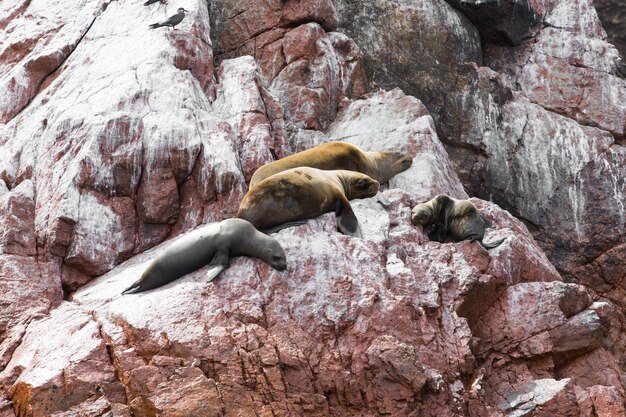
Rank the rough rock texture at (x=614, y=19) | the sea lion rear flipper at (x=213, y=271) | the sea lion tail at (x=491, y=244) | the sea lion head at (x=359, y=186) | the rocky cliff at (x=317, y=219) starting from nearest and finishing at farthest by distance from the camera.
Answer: the rocky cliff at (x=317, y=219)
the sea lion rear flipper at (x=213, y=271)
the sea lion tail at (x=491, y=244)
the sea lion head at (x=359, y=186)
the rough rock texture at (x=614, y=19)

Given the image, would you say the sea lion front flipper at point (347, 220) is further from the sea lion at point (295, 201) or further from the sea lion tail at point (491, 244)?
the sea lion tail at point (491, 244)

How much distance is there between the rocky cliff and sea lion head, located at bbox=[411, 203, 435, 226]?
0.19m

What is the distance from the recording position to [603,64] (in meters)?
17.7

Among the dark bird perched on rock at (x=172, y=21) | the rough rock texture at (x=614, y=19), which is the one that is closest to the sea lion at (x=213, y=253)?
the dark bird perched on rock at (x=172, y=21)

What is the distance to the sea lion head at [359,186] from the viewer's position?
12.4 m

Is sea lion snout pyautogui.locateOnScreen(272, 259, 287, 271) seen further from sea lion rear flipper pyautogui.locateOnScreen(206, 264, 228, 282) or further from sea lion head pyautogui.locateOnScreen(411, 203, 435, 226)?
sea lion head pyautogui.locateOnScreen(411, 203, 435, 226)

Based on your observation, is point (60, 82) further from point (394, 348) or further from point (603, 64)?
point (603, 64)

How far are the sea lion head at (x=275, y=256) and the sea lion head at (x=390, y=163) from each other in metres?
4.13

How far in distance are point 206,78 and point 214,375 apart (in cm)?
700

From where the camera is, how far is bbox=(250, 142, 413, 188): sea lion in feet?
42.5

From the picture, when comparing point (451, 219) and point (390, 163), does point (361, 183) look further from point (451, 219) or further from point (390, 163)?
point (390, 163)

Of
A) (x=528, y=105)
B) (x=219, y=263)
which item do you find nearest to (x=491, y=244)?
(x=219, y=263)

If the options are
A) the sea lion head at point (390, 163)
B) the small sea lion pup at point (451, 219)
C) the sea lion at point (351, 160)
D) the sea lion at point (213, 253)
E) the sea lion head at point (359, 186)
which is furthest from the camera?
the sea lion head at point (390, 163)

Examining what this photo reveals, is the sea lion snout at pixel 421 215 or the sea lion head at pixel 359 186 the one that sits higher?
the sea lion snout at pixel 421 215
